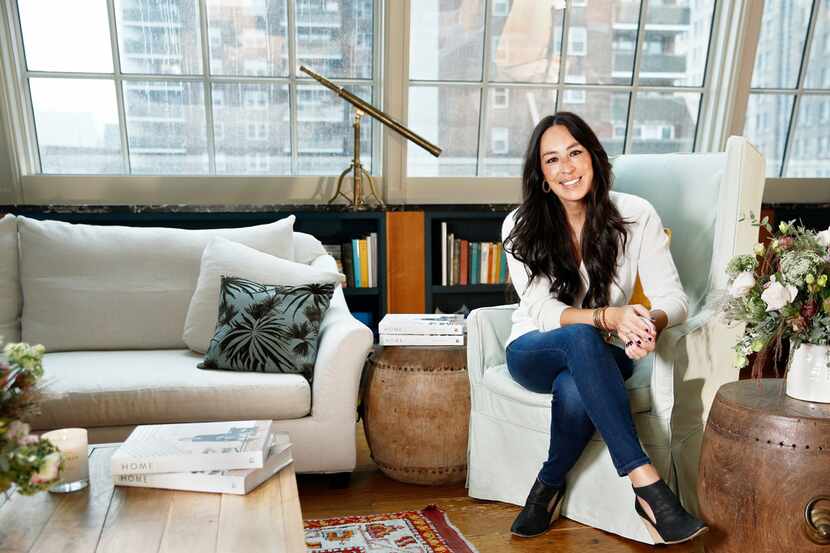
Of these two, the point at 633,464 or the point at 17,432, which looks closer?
the point at 17,432

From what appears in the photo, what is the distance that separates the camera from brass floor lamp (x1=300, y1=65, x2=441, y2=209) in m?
3.19

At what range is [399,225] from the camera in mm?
3395

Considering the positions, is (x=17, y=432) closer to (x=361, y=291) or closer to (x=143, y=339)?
(x=143, y=339)

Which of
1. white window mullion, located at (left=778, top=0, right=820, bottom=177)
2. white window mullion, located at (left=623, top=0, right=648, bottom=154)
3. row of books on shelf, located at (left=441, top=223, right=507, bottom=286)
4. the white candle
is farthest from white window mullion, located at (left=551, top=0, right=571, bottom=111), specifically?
the white candle

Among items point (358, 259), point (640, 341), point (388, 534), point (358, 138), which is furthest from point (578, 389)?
point (358, 138)

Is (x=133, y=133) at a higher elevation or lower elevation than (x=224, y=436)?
higher

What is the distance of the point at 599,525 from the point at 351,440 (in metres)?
0.80

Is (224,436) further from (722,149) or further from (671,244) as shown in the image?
(722,149)

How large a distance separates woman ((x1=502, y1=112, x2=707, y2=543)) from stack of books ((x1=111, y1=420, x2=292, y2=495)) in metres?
0.83

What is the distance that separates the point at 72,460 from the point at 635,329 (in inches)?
55.9

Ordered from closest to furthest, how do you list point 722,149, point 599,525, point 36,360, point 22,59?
point 36,360 < point 599,525 < point 22,59 < point 722,149

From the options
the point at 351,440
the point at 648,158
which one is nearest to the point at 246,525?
the point at 351,440

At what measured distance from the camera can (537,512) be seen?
2049 mm

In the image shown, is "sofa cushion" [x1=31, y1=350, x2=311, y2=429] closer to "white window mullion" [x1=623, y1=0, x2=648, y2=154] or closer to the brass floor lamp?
the brass floor lamp
